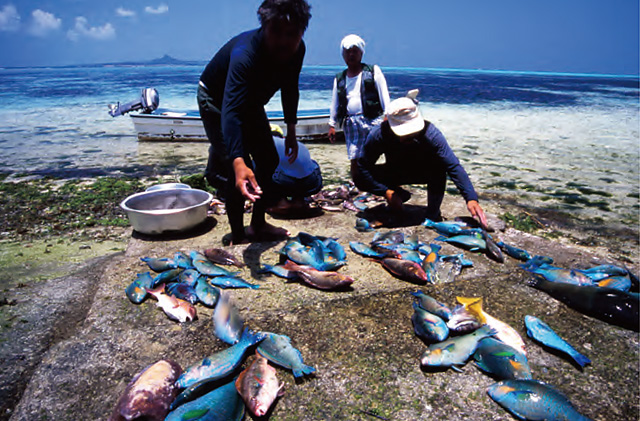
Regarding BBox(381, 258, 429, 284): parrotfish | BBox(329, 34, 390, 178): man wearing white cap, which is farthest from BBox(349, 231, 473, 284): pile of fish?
BBox(329, 34, 390, 178): man wearing white cap

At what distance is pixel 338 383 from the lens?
7.38ft

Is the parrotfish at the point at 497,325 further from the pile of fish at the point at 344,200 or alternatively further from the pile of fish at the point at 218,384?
the pile of fish at the point at 344,200

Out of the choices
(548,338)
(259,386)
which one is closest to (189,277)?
(259,386)

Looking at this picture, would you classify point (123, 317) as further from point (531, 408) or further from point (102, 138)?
point (102, 138)

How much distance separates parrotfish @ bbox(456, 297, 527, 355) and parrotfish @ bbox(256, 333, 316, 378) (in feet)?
4.24

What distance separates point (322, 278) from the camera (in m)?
3.18

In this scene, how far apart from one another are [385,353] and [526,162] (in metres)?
9.70

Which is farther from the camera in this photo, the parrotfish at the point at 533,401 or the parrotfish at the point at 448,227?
the parrotfish at the point at 448,227

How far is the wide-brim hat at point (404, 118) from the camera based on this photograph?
170 inches

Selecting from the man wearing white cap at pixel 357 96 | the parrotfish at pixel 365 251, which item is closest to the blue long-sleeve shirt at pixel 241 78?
the parrotfish at pixel 365 251

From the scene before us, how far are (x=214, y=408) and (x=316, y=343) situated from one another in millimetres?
794

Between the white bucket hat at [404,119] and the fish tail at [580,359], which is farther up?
the white bucket hat at [404,119]

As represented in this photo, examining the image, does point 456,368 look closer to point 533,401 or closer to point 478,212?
point 533,401

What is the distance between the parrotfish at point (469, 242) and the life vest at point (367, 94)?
2625 mm
